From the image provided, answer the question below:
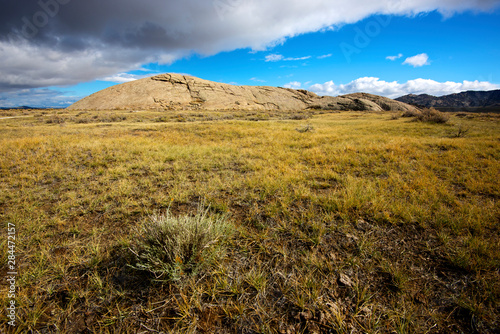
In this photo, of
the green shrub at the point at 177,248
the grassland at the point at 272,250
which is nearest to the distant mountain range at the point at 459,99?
the grassland at the point at 272,250

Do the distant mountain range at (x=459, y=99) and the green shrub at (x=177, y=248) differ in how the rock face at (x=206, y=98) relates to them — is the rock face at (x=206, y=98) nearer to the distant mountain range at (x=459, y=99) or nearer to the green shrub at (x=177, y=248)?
the green shrub at (x=177, y=248)

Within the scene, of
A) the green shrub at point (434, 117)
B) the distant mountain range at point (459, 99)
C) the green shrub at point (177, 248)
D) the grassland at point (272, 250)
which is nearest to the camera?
the grassland at point (272, 250)

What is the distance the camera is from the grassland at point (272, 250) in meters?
1.76

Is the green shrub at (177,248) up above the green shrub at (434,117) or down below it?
below

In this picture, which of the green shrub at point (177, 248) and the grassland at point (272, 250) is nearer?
the grassland at point (272, 250)

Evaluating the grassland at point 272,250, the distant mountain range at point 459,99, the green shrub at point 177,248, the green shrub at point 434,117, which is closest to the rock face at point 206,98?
the green shrub at point 434,117

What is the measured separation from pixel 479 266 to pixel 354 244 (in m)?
1.23

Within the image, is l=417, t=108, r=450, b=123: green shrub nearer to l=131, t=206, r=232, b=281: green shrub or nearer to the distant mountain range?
l=131, t=206, r=232, b=281: green shrub

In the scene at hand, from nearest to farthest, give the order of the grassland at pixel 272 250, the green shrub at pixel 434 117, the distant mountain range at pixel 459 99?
the grassland at pixel 272 250
the green shrub at pixel 434 117
the distant mountain range at pixel 459 99

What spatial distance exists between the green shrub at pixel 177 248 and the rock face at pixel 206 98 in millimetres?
42426

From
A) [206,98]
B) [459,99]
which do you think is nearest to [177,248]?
[206,98]

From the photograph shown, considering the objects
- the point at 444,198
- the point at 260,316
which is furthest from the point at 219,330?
the point at 444,198

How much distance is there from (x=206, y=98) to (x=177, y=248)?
47.6 metres

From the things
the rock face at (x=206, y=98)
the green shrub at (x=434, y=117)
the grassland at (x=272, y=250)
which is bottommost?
the grassland at (x=272, y=250)
